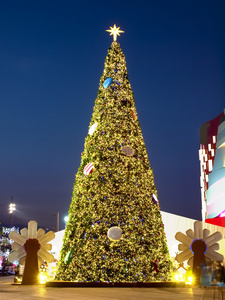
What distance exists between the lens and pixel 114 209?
14586 millimetres

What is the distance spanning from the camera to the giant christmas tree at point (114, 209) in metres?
14.1

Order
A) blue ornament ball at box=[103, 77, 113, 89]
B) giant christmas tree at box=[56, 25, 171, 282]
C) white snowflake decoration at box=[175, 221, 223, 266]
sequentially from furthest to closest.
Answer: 1. blue ornament ball at box=[103, 77, 113, 89]
2. white snowflake decoration at box=[175, 221, 223, 266]
3. giant christmas tree at box=[56, 25, 171, 282]

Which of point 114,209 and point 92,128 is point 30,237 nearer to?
point 114,209

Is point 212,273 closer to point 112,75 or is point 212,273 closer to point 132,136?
point 132,136

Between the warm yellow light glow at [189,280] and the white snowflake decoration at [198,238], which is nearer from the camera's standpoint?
the white snowflake decoration at [198,238]

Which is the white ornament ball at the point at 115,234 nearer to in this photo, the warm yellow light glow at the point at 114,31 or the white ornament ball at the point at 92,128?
the white ornament ball at the point at 92,128

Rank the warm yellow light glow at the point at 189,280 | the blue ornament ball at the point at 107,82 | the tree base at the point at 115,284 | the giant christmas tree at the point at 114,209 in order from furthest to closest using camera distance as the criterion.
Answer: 1. the blue ornament ball at the point at 107,82
2. the warm yellow light glow at the point at 189,280
3. the giant christmas tree at the point at 114,209
4. the tree base at the point at 115,284

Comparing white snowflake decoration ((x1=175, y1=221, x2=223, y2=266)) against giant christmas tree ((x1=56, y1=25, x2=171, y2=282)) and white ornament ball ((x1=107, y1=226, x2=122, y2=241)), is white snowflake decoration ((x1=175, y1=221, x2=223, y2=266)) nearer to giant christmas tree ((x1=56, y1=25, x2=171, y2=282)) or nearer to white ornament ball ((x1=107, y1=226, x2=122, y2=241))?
giant christmas tree ((x1=56, y1=25, x2=171, y2=282))

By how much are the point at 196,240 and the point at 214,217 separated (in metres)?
39.3

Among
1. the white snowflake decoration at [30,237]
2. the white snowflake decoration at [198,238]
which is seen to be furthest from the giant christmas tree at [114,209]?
the white snowflake decoration at [30,237]

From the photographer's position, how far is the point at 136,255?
46.5ft

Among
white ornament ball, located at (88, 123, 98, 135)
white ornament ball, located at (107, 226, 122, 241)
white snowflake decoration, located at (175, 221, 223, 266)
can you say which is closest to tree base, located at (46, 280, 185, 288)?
white ornament ball, located at (107, 226, 122, 241)

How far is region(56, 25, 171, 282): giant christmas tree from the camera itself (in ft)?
46.4

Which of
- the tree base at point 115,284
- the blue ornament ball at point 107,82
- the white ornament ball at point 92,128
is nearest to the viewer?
the tree base at point 115,284
